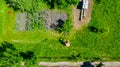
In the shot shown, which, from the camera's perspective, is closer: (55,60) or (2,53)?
(2,53)

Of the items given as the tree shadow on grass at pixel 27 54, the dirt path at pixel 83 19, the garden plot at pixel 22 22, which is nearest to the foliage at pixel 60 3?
the dirt path at pixel 83 19

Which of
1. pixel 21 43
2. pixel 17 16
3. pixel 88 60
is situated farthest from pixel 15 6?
pixel 88 60

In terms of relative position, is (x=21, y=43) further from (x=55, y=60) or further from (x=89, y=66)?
(x=89, y=66)

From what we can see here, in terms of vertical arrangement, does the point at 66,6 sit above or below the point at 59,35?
above

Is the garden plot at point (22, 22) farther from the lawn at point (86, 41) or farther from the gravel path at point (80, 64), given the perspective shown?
the gravel path at point (80, 64)

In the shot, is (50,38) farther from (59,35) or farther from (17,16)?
(17,16)

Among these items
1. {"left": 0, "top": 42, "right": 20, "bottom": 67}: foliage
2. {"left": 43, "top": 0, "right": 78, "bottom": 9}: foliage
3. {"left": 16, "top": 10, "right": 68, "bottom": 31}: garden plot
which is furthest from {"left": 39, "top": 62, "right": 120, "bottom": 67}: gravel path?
{"left": 43, "top": 0, "right": 78, "bottom": 9}: foliage

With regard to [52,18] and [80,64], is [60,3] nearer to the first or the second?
[52,18]

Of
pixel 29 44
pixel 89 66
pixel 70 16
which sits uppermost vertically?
pixel 70 16
